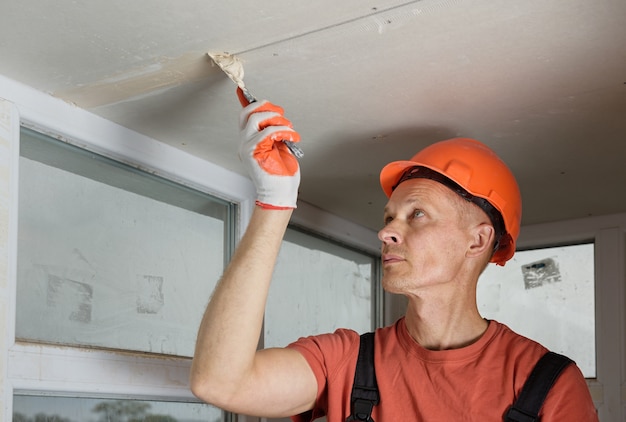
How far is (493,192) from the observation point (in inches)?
79.9

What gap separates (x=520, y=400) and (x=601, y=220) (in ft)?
4.27

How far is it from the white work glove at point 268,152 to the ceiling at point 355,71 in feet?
0.34

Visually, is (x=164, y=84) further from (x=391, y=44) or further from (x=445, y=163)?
(x=445, y=163)

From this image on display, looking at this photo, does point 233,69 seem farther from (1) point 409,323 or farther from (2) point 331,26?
(1) point 409,323

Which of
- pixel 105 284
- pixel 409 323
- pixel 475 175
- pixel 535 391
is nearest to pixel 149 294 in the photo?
pixel 105 284

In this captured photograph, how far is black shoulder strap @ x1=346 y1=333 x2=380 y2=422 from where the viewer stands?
1924mm

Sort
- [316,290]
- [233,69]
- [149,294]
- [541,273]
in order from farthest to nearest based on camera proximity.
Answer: [541,273] → [316,290] → [149,294] → [233,69]

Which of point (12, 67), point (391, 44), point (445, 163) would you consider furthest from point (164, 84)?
point (445, 163)

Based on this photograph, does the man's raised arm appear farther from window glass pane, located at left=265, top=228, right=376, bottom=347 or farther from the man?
window glass pane, located at left=265, top=228, right=376, bottom=347

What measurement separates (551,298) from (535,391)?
4.11 ft

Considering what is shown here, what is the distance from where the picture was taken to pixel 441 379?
1.93m

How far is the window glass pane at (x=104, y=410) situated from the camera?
1.86 metres

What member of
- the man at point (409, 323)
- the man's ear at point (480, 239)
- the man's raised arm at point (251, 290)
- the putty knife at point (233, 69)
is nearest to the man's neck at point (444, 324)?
the man at point (409, 323)

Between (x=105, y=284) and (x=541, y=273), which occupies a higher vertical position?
(x=541, y=273)
